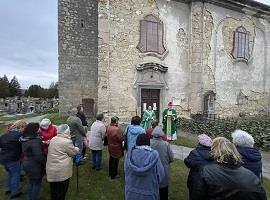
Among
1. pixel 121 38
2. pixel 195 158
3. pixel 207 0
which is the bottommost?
pixel 195 158

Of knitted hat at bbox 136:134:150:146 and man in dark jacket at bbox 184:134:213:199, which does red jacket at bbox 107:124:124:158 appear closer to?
knitted hat at bbox 136:134:150:146

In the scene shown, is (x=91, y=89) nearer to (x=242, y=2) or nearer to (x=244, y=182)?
(x=242, y=2)

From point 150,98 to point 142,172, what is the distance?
43.0 feet

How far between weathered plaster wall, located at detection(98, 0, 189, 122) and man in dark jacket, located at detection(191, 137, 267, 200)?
12538 millimetres

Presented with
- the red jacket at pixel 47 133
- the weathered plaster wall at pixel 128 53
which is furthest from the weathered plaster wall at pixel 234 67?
the red jacket at pixel 47 133

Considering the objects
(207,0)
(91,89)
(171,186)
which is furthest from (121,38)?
(171,186)

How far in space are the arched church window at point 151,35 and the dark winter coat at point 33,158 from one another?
12.2 metres

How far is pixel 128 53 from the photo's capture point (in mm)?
16562

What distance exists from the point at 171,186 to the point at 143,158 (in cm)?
282

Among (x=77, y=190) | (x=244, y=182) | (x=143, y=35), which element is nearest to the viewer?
(x=244, y=182)

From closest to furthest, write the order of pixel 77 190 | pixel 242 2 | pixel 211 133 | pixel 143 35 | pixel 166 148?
pixel 166 148 → pixel 77 190 → pixel 211 133 → pixel 143 35 → pixel 242 2

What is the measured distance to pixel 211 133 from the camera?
45.8ft

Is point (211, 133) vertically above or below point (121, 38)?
below

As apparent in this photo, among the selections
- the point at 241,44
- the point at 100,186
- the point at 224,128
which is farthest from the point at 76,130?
the point at 241,44
